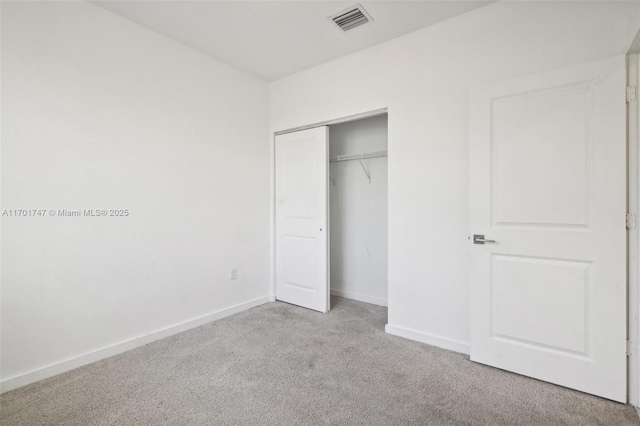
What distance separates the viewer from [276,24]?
2473 mm

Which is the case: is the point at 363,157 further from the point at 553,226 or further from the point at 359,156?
the point at 553,226

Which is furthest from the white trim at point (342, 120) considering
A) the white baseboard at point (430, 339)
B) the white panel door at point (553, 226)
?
the white baseboard at point (430, 339)

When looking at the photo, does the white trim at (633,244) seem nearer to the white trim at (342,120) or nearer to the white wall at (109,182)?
the white trim at (342,120)

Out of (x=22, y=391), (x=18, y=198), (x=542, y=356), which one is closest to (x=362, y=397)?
(x=542, y=356)

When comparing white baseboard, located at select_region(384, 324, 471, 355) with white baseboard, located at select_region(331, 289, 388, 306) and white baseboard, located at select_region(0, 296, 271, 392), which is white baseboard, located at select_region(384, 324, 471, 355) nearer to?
white baseboard, located at select_region(331, 289, 388, 306)

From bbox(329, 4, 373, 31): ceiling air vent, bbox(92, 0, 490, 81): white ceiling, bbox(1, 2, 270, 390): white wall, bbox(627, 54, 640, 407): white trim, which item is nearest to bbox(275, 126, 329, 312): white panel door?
bbox(1, 2, 270, 390): white wall

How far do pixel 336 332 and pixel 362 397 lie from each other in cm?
95

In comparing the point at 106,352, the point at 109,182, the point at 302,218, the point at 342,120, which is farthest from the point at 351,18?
the point at 106,352

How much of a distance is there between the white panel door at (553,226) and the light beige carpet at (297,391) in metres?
0.23

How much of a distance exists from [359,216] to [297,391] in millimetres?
2327

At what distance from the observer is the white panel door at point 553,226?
5.77 feet

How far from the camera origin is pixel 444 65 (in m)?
2.41

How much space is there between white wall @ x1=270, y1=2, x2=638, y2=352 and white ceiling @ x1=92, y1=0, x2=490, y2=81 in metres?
0.17

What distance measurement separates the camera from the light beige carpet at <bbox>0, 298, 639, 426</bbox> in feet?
5.30
